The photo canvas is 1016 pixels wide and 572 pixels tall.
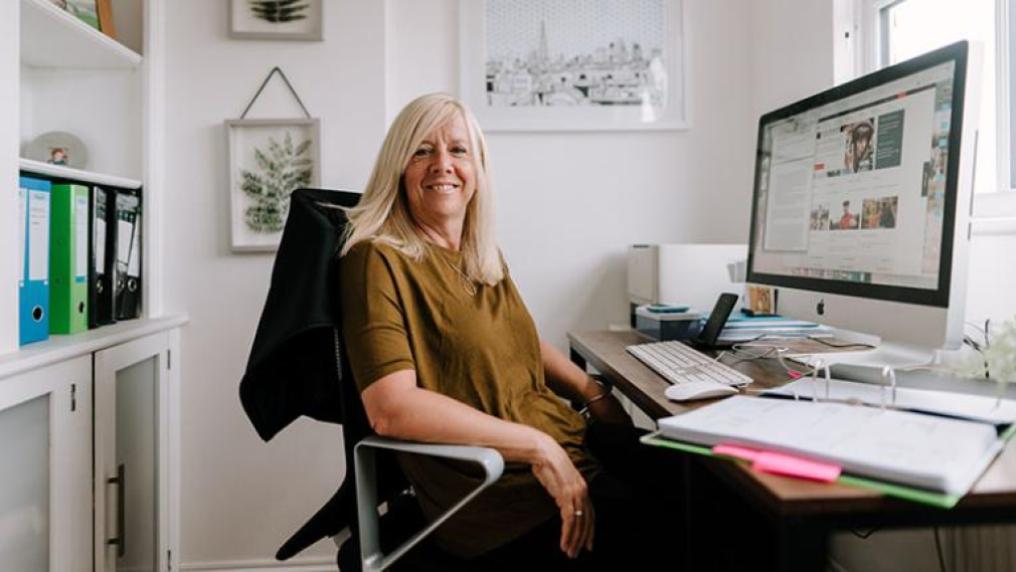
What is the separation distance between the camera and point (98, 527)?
1.55 metres

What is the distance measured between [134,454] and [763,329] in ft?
5.55

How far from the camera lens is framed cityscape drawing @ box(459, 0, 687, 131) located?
7.70ft

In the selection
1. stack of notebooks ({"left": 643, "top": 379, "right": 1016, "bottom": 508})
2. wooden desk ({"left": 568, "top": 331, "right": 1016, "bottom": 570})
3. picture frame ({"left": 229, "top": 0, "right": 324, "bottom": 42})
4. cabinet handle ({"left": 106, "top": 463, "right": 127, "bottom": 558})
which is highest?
picture frame ({"left": 229, "top": 0, "right": 324, "bottom": 42})

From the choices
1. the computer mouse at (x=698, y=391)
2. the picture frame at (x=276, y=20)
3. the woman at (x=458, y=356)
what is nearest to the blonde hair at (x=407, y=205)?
the woman at (x=458, y=356)

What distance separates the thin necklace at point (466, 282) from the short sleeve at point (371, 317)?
189 millimetres

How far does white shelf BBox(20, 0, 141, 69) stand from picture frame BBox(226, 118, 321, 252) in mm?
369

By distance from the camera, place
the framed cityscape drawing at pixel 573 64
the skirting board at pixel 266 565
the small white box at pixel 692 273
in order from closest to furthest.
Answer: the small white box at pixel 692 273 → the skirting board at pixel 266 565 → the framed cityscape drawing at pixel 573 64

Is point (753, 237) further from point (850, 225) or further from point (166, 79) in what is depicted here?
point (166, 79)

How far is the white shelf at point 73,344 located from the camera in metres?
1.28

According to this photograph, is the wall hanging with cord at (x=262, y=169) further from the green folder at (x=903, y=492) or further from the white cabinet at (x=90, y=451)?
the green folder at (x=903, y=492)

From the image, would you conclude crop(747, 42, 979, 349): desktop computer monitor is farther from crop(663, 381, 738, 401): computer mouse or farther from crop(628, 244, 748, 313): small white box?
crop(628, 244, 748, 313): small white box

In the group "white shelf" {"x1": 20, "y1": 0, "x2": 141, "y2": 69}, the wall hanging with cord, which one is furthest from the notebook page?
"white shelf" {"x1": 20, "y1": 0, "x2": 141, "y2": 69}

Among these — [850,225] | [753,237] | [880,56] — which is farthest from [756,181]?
[880,56]

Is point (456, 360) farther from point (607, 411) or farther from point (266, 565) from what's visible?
point (266, 565)
